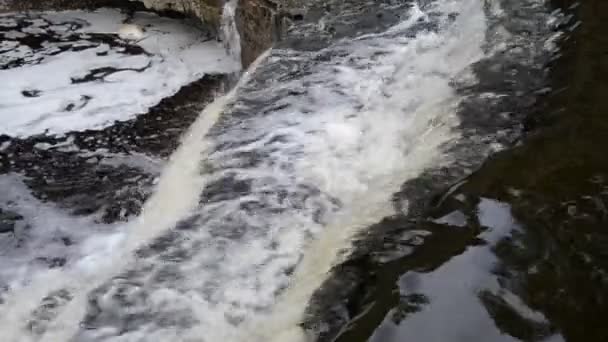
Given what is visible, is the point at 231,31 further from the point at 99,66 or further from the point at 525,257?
the point at 525,257

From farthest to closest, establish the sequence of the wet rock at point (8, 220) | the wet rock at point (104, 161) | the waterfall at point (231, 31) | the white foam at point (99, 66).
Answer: the waterfall at point (231, 31) → the white foam at point (99, 66) → the wet rock at point (104, 161) → the wet rock at point (8, 220)

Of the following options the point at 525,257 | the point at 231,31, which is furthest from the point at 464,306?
the point at 231,31

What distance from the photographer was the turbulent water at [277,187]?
112 inches

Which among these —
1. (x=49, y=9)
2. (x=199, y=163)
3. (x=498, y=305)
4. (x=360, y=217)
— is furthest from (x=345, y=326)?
(x=49, y=9)

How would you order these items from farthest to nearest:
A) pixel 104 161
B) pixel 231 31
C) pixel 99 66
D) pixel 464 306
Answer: pixel 231 31 < pixel 99 66 < pixel 104 161 < pixel 464 306

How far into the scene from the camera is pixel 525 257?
2.43 m

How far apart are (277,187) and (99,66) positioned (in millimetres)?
3818

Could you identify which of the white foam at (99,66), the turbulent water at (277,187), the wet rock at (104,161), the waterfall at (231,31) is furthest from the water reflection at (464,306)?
the waterfall at (231,31)

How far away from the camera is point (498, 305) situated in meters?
2.21

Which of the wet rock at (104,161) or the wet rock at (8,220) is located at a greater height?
the wet rock at (104,161)

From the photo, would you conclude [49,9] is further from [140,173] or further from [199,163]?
[199,163]

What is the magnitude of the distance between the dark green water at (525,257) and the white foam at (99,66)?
3.57 metres

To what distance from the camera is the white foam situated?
5613mm

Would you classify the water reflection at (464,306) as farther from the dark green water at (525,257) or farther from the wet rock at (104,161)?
the wet rock at (104,161)
